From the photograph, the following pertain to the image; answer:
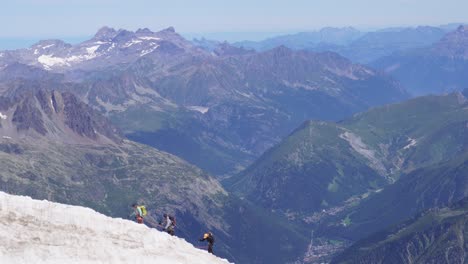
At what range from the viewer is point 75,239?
3258 inches

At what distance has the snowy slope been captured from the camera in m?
78.8

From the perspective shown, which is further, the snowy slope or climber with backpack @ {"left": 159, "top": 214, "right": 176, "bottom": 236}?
climber with backpack @ {"left": 159, "top": 214, "right": 176, "bottom": 236}

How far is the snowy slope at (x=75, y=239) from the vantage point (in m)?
78.8

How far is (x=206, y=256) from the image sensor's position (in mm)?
91375

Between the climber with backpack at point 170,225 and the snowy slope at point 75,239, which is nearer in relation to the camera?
the snowy slope at point 75,239

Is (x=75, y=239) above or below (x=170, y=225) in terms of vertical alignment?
above

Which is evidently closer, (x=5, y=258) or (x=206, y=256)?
(x=5, y=258)

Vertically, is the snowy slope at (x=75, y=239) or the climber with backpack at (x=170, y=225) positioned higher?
the snowy slope at (x=75, y=239)

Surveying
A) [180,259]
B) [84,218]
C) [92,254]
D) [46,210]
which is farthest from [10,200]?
[180,259]

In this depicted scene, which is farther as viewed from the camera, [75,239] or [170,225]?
[170,225]

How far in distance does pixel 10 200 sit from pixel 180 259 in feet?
84.7

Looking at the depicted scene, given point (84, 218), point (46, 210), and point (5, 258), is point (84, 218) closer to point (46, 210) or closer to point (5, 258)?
point (46, 210)

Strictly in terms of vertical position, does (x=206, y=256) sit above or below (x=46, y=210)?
below

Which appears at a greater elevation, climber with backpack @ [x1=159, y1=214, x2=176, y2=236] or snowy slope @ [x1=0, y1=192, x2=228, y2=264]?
snowy slope @ [x1=0, y1=192, x2=228, y2=264]
